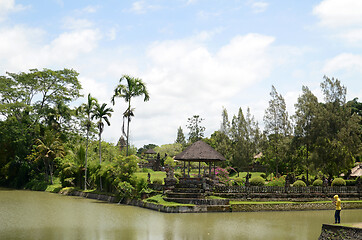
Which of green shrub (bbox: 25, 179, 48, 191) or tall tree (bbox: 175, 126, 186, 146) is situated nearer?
green shrub (bbox: 25, 179, 48, 191)

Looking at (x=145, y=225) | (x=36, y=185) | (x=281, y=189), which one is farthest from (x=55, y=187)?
(x=145, y=225)

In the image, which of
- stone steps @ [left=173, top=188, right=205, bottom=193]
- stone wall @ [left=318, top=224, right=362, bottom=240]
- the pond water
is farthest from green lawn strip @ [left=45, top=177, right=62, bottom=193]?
stone wall @ [left=318, top=224, right=362, bottom=240]

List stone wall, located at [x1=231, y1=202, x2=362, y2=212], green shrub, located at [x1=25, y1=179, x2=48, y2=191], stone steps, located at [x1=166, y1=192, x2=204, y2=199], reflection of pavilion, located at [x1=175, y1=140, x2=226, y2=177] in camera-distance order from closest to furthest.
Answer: stone wall, located at [x1=231, y1=202, x2=362, y2=212] → stone steps, located at [x1=166, y1=192, x2=204, y2=199] → reflection of pavilion, located at [x1=175, y1=140, x2=226, y2=177] → green shrub, located at [x1=25, y1=179, x2=48, y2=191]

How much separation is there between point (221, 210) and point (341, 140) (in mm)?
15957

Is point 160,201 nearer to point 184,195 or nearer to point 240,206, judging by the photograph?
point 184,195

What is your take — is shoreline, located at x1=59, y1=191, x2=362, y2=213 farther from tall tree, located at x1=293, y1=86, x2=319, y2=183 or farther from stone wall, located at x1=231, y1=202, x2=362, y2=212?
tall tree, located at x1=293, y1=86, x2=319, y2=183

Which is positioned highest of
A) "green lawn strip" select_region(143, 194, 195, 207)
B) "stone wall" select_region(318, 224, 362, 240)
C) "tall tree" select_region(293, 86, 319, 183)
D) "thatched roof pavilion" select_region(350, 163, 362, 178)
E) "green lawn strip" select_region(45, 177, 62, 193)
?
"tall tree" select_region(293, 86, 319, 183)

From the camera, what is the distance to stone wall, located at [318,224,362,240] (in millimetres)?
13484

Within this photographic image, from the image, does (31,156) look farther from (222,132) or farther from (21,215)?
(222,132)

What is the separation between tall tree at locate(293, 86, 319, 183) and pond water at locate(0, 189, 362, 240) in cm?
1445

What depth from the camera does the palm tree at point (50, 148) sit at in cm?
4554

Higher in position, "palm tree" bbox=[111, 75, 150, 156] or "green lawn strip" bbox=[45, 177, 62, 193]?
"palm tree" bbox=[111, 75, 150, 156]

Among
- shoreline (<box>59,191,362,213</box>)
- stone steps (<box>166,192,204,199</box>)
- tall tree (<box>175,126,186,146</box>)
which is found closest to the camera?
shoreline (<box>59,191,362,213</box>)

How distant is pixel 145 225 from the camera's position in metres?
19.0
